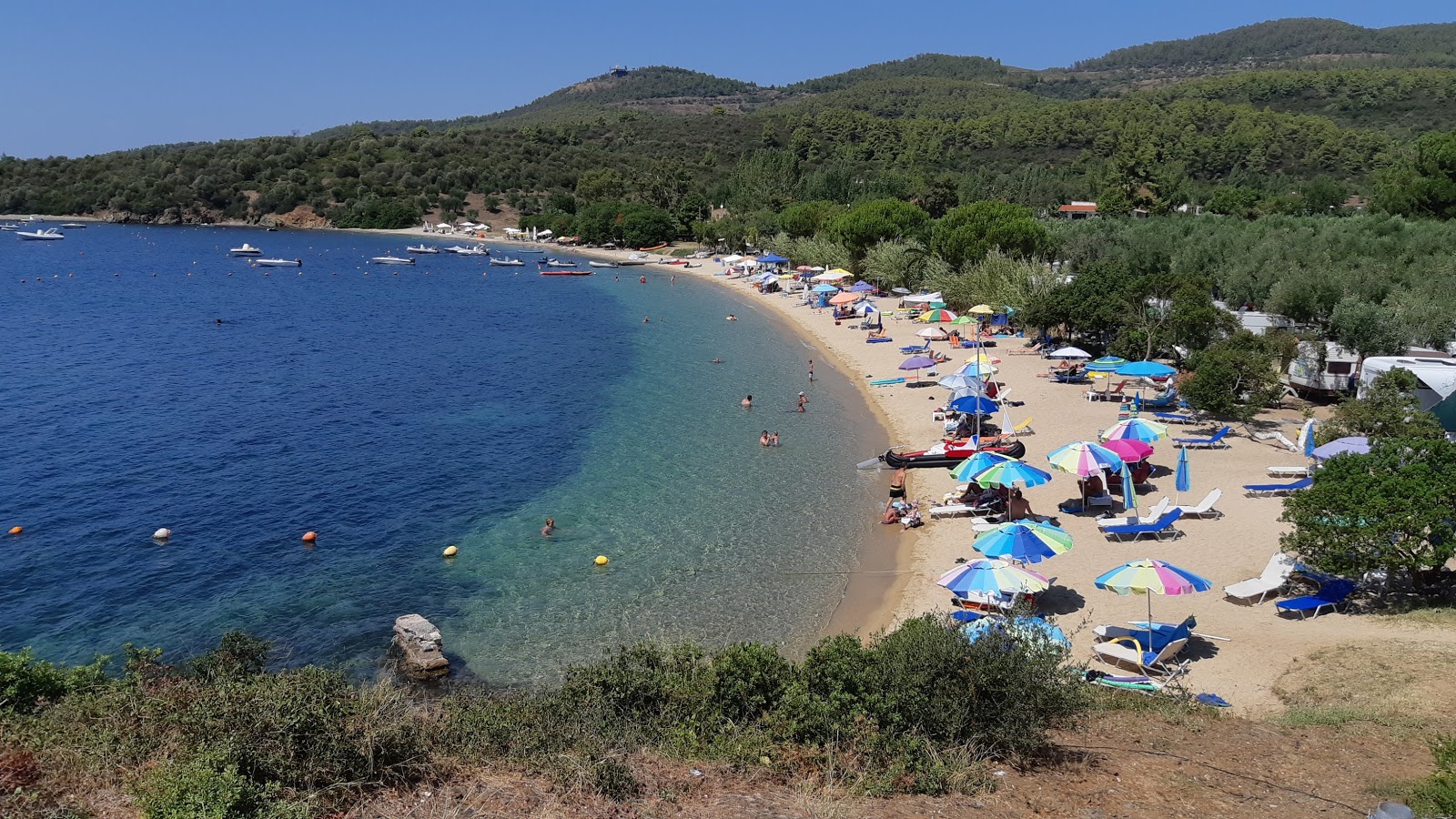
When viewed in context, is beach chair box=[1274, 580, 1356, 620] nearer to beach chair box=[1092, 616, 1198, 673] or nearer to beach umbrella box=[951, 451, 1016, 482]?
beach chair box=[1092, 616, 1198, 673]

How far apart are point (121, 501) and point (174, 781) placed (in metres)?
19.4

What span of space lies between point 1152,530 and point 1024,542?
4.59 meters

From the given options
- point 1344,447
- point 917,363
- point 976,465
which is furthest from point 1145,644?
point 917,363

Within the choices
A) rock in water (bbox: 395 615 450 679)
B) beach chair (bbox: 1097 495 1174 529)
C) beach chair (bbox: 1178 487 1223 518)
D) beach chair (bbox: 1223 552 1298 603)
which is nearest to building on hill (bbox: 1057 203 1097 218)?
beach chair (bbox: 1178 487 1223 518)

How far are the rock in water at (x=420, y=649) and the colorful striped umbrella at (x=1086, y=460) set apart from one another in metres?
12.7

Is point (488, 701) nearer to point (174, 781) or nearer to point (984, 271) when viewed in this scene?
point (174, 781)

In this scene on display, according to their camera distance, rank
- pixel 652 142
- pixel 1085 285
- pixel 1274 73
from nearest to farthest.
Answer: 1. pixel 1085 285
2. pixel 1274 73
3. pixel 652 142

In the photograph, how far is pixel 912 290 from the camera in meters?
57.3

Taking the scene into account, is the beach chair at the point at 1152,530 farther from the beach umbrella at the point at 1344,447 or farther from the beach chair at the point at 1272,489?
the beach umbrella at the point at 1344,447

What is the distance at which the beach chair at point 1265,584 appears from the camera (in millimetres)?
15914

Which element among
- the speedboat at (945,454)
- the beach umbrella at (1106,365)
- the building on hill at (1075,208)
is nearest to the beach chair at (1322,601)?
the speedboat at (945,454)

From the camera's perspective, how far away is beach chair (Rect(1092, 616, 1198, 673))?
13891 millimetres

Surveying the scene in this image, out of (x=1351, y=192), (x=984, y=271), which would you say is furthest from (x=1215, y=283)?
(x=1351, y=192)

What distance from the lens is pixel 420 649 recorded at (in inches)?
603
